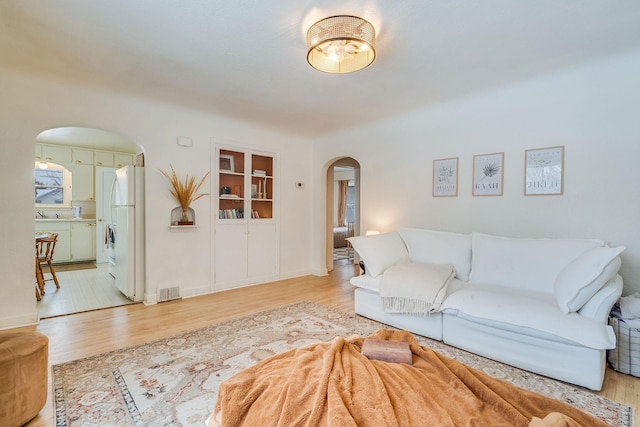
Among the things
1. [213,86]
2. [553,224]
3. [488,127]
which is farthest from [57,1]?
[553,224]

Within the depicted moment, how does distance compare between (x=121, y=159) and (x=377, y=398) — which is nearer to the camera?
(x=377, y=398)

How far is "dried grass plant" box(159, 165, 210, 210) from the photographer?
3901mm

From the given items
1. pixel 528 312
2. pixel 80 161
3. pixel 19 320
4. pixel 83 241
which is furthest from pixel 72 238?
pixel 528 312

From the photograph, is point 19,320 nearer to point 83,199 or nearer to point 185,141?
point 185,141

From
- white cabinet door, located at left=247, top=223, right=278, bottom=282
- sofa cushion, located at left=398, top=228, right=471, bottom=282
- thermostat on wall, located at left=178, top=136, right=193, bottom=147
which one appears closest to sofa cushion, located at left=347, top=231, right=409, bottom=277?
sofa cushion, located at left=398, top=228, right=471, bottom=282

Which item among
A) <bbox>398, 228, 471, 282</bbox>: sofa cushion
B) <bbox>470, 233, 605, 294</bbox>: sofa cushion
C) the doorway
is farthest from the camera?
the doorway

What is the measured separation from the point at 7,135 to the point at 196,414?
3241 mm

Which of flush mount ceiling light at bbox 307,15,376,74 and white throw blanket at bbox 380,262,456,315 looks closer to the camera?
flush mount ceiling light at bbox 307,15,376,74

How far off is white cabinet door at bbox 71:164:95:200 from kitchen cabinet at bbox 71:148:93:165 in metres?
0.07

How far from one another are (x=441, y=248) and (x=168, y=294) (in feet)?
11.3

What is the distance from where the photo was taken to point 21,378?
1561 mm

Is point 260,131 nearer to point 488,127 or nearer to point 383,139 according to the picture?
point 383,139

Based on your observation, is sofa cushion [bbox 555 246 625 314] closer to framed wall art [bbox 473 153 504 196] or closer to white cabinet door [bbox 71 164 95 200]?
framed wall art [bbox 473 153 504 196]

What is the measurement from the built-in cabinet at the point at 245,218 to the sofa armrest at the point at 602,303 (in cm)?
397
